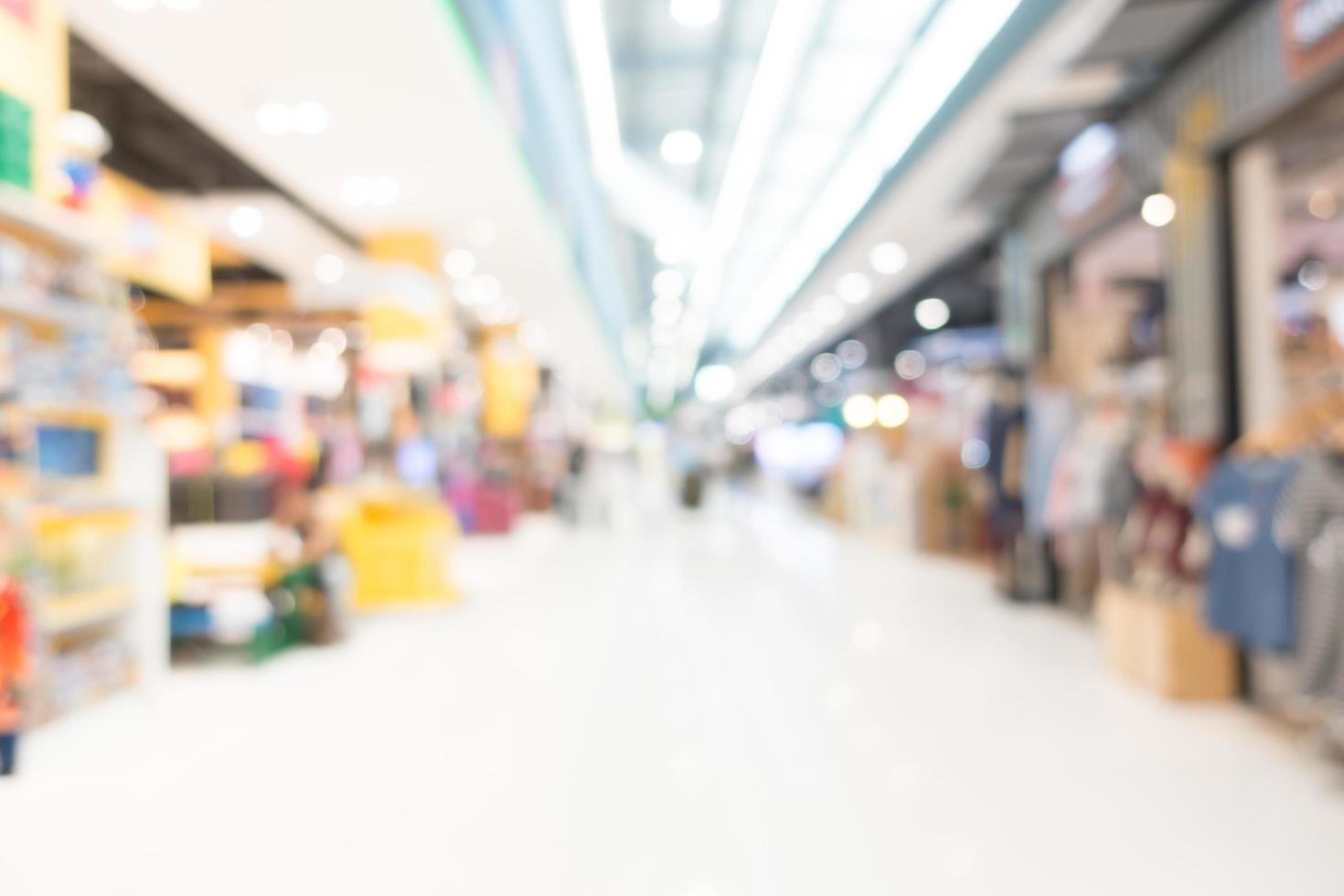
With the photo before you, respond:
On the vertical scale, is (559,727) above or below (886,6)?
below

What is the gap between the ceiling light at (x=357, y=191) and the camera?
7.15m

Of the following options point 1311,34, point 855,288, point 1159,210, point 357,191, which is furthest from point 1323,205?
point 357,191

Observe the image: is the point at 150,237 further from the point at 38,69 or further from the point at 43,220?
the point at 43,220

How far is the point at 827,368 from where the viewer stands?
74.8 feet

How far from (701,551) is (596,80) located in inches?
233

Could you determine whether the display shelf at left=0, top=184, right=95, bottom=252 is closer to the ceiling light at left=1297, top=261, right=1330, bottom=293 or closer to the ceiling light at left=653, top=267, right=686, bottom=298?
the ceiling light at left=1297, top=261, right=1330, bottom=293

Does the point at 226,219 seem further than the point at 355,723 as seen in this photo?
Yes

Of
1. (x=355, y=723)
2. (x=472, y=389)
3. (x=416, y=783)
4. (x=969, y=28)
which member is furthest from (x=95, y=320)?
(x=472, y=389)

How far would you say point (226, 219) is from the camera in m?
9.16

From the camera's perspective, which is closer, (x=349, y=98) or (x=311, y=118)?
(x=349, y=98)

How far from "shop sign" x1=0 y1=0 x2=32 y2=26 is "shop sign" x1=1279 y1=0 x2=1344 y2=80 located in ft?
16.9

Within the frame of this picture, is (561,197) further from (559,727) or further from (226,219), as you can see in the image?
(559,727)

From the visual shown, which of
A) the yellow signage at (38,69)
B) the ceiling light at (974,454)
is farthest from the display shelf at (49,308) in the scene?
the ceiling light at (974,454)

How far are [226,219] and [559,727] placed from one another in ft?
23.6
